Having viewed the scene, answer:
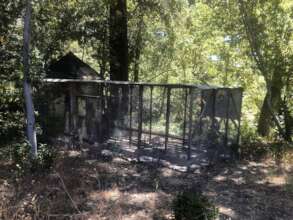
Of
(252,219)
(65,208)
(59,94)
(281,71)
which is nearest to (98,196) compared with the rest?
(65,208)

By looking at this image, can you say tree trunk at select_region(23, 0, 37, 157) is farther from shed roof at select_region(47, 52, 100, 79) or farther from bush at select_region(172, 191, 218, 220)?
shed roof at select_region(47, 52, 100, 79)

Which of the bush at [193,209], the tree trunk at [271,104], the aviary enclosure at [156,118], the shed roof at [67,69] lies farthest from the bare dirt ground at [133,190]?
the shed roof at [67,69]

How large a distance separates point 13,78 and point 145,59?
8.11 meters

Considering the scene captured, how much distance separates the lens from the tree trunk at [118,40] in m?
9.80

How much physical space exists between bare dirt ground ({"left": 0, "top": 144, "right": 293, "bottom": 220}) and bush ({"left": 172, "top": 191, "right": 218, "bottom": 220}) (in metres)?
0.67

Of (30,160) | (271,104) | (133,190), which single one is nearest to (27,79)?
(30,160)

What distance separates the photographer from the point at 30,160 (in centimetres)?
598

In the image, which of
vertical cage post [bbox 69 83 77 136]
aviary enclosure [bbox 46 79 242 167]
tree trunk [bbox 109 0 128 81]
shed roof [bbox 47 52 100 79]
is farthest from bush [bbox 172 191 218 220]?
shed roof [bbox 47 52 100 79]

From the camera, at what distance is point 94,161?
743 centimetres

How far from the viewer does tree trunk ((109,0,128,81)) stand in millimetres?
9797

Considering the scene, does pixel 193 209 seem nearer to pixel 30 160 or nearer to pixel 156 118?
pixel 30 160

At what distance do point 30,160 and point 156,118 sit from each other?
295 centimetres

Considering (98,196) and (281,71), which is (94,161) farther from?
(281,71)

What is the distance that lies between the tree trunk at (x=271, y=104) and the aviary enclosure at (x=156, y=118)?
2258 millimetres
